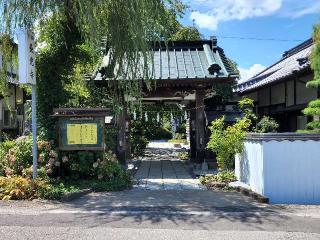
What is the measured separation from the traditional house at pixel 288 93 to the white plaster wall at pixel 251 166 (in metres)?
4.87

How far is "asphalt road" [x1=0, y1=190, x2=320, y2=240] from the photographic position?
6.79 metres

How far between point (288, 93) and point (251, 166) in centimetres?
886

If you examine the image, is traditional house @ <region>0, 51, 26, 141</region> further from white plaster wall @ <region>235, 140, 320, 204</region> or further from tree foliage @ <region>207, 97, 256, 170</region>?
white plaster wall @ <region>235, 140, 320, 204</region>

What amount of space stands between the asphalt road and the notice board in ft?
6.07

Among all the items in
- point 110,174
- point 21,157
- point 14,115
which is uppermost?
point 14,115

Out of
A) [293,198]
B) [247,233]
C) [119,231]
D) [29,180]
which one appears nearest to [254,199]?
[293,198]

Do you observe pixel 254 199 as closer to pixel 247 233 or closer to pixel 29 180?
pixel 247 233

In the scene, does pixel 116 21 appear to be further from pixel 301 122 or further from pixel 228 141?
pixel 301 122

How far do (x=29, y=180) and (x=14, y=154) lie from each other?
1.76 metres

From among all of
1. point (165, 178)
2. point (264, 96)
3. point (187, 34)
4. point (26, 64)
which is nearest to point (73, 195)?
point (26, 64)

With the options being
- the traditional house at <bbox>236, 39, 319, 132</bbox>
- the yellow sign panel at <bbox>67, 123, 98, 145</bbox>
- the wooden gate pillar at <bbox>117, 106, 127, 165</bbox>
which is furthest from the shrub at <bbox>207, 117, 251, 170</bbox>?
the traditional house at <bbox>236, 39, 319, 132</bbox>

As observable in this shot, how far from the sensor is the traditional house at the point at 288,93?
53.7 ft

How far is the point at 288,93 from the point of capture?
18812 mm

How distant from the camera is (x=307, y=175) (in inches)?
382
